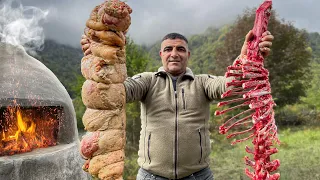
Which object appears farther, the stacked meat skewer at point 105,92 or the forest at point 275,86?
the forest at point 275,86

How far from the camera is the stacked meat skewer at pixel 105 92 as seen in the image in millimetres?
1604

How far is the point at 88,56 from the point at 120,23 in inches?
10.5

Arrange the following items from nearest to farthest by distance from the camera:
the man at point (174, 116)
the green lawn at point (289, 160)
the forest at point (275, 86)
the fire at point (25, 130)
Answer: the man at point (174, 116)
the fire at point (25, 130)
the green lawn at point (289, 160)
the forest at point (275, 86)

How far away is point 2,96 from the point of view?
4.77 m

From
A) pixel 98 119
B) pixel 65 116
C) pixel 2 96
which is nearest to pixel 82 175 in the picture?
pixel 65 116

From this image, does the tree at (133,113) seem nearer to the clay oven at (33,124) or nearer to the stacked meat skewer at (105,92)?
the clay oven at (33,124)

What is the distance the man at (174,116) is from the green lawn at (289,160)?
4343 millimetres

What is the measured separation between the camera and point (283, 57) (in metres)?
15.1

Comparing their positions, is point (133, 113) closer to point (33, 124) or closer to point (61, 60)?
point (33, 124)

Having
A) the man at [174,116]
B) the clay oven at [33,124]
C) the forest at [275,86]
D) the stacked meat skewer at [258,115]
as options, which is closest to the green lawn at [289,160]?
the forest at [275,86]

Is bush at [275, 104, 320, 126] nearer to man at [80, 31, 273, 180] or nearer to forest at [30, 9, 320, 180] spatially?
forest at [30, 9, 320, 180]

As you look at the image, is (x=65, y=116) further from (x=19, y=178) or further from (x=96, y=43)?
(x=96, y=43)

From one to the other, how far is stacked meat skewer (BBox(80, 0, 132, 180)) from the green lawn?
5432 mm

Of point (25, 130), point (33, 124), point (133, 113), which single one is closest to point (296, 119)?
point (133, 113)
